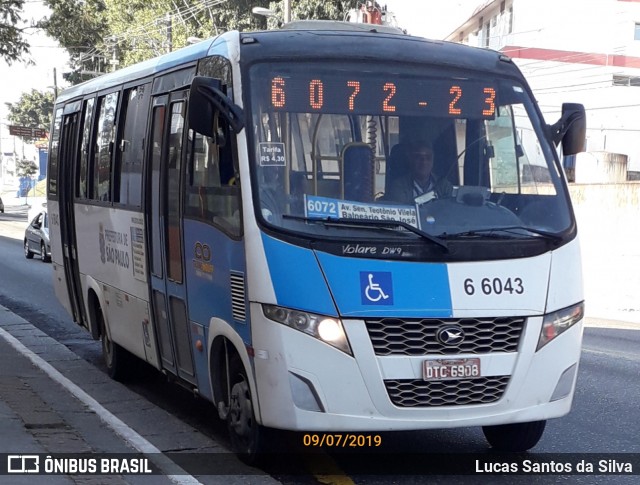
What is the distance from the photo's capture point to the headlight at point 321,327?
5984mm

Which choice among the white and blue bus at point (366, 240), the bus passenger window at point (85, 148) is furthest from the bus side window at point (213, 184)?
the bus passenger window at point (85, 148)

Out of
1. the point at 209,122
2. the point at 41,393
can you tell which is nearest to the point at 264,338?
the point at 209,122

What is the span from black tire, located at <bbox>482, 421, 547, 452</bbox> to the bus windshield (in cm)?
139

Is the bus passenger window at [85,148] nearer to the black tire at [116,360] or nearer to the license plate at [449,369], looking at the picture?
the black tire at [116,360]

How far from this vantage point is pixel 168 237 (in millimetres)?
8000

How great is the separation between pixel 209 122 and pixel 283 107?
18.9 inches

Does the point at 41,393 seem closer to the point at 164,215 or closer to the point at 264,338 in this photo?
the point at 164,215

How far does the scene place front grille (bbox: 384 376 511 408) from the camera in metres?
6.06

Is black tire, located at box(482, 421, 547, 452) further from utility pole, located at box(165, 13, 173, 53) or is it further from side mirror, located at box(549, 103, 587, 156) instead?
utility pole, located at box(165, 13, 173, 53)

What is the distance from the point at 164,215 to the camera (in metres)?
8.09

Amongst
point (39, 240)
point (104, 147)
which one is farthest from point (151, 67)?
point (39, 240)

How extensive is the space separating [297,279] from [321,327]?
1.05ft

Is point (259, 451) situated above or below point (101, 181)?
below

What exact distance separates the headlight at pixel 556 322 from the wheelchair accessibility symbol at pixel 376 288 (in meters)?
1.00
